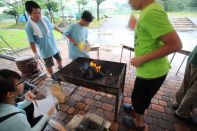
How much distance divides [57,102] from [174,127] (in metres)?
2.01

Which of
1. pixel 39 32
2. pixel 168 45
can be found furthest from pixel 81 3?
pixel 168 45

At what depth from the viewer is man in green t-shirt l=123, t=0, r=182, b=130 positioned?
104 cm

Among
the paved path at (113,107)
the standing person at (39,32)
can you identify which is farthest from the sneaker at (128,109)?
the standing person at (39,32)

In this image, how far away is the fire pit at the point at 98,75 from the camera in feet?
5.89

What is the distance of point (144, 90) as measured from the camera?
1474 mm

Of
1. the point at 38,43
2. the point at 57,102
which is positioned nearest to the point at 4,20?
the point at 38,43

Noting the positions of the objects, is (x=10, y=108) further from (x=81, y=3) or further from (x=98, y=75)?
(x=81, y=3)

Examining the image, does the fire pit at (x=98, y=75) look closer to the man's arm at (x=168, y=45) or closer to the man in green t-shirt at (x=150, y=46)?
the man in green t-shirt at (x=150, y=46)

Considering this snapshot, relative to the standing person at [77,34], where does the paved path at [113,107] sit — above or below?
below

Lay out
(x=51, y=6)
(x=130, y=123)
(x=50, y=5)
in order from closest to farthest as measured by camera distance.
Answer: (x=130, y=123)
(x=50, y=5)
(x=51, y=6)

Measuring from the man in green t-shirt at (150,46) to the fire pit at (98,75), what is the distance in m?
0.34

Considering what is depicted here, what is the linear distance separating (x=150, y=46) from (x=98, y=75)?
1070 mm

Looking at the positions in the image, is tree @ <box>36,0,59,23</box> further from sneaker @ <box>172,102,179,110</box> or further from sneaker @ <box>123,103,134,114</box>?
sneaker @ <box>172,102,179,110</box>

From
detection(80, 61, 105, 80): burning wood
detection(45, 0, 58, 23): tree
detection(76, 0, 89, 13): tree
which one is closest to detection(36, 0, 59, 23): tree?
detection(45, 0, 58, 23): tree
